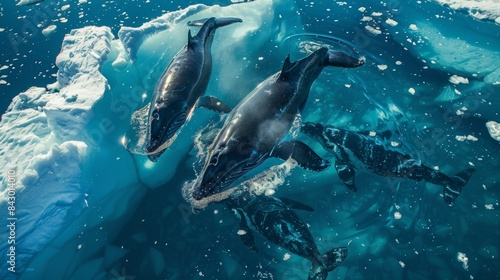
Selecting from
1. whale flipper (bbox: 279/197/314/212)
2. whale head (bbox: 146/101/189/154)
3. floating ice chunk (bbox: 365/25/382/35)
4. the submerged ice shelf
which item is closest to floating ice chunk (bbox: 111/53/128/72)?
the submerged ice shelf

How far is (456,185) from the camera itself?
491 centimetres

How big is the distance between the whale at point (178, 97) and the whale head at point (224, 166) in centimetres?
89

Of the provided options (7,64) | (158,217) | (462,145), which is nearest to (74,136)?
(158,217)

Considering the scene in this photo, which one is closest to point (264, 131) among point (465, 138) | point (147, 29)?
point (465, 138)

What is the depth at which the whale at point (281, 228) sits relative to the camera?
14.0ft

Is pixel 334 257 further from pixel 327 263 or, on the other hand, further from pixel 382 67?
pixel 382 67

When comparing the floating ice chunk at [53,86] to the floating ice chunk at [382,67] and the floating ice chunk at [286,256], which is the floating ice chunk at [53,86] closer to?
the floating ice chunk at [286,256]

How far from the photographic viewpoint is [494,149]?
5.39m

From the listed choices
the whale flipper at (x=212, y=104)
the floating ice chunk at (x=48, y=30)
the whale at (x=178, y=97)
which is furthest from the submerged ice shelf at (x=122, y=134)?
the floating ice chunk at (x=48, y=30)

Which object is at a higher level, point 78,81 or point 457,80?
point 78,81

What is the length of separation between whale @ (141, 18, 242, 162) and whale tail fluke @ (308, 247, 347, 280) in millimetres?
2646

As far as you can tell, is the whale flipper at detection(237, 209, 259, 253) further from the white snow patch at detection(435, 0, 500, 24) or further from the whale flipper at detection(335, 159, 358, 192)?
the white snow patch at detection(435, 0, 500, 24)

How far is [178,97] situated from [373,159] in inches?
126

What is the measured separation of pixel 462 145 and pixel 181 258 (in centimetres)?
481
